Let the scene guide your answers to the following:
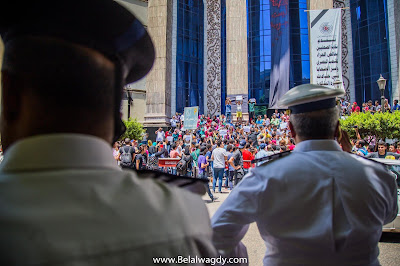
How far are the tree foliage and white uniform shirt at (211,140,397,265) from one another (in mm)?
12679

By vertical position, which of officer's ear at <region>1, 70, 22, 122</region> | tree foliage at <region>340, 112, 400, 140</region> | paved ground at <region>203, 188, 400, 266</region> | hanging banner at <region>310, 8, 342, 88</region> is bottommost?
paved ground at <region>203, 188, 400, 266</region>

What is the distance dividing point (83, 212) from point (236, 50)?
756 inches

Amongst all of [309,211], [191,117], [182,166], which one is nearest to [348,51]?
[191,117]

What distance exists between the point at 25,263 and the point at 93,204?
0.16 m

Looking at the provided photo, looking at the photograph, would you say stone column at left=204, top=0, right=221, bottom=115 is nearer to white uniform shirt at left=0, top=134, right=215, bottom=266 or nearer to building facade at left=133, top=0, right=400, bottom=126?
building facade at left=133, top=0, right=400, bottom=126

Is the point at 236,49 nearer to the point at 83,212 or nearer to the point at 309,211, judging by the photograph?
the point at 309,211

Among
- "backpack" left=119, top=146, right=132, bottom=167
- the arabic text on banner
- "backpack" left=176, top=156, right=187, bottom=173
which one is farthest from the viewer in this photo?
the arabic text on banner

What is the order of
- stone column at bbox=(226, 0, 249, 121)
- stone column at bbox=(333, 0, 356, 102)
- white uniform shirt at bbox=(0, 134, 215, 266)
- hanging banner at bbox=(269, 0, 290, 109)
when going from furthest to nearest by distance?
stone column at bbox=(333, 0, 356, 102)
hanging banner at bbox=(269, 0, 290, 109)
stone column at bbox=(226, 0, 249, 121)
white uniform shirt at bbox=(0, 134, 215, 266)

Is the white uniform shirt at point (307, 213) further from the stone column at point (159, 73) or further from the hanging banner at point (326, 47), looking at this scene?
the stone column at point (159, 73)

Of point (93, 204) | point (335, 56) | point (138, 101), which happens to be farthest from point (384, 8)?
point (93, 204)

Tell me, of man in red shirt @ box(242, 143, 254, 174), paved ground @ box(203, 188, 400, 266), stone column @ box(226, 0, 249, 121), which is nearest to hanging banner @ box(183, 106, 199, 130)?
man in red shirt @ box(242, 143, 254, 174)

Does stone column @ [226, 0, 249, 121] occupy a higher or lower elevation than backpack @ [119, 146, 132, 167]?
higher

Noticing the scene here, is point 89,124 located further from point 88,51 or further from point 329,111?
point 329,111

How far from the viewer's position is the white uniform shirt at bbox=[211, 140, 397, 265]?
1.41 metres
